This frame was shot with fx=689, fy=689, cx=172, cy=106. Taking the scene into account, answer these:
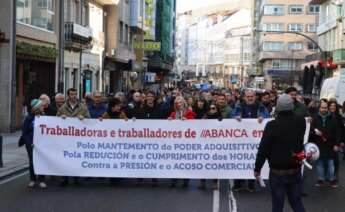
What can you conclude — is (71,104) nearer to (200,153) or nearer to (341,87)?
(200,153)

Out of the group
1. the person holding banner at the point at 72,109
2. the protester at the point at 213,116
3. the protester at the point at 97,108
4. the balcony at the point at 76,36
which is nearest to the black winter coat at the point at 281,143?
the protester at the point at 213,116

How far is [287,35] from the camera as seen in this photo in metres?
104

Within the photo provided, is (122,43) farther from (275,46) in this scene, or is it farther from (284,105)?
(275,46)

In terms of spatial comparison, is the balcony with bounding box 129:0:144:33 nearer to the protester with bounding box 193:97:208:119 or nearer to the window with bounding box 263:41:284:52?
the protester with bounding box 193:97:208:119

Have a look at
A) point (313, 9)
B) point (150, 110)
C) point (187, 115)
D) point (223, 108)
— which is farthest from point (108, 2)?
point (313, 9)

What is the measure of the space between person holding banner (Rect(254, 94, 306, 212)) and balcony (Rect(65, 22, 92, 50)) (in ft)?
81.4

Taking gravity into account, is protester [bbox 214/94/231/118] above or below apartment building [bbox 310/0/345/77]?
below

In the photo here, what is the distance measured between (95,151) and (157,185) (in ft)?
4.24

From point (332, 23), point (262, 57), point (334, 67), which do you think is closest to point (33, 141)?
point (334, 67)

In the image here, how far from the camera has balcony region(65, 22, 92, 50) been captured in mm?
31656

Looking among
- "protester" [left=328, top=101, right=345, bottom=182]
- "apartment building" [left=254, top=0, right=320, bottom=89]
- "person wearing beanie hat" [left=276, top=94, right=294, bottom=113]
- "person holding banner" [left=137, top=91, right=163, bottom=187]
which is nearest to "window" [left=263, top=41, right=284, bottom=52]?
"apartment building" [left=254, top=0, right=320, bottom=89]

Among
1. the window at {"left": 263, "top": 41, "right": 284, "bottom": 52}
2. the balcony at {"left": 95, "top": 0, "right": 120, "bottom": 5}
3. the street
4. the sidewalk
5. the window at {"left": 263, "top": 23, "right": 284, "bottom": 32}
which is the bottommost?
the street

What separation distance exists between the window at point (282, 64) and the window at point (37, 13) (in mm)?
79430

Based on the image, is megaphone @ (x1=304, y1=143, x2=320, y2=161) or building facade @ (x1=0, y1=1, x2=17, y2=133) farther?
building facade @ (x1=0, y1=1, x2=17, y2=133)
